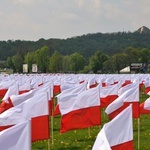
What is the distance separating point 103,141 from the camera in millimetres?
5648

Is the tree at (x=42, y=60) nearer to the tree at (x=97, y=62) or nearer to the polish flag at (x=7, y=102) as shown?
the tree at (x=97, y=62)

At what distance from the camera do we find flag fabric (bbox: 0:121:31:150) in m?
5.61

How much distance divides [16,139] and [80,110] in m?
7.20

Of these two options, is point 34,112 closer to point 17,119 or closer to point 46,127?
point 46,127

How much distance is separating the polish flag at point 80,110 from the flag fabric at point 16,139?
639cm

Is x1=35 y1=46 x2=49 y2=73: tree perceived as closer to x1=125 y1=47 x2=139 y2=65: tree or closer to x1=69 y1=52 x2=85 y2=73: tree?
x1=69 y1=52 x2=85 y2=73: tree

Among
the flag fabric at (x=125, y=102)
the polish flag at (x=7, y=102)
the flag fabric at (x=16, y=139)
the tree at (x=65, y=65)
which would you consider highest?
the flag fabric at (x=16, y=139)

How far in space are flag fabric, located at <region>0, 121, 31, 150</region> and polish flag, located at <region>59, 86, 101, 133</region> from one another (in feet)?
21.0

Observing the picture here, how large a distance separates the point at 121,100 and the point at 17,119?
4.26 meters

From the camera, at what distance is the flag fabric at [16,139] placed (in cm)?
561

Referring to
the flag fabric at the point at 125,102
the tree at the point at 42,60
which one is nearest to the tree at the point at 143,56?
the tree at the point at 42,60

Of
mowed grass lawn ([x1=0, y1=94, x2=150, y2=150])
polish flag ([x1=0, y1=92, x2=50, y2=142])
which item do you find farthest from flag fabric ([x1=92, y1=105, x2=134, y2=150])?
mowed grass lawn ([x1=0, y1=94, x2=150, y2=150])

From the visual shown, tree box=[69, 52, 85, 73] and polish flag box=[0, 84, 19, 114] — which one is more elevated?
polish flag box=[0, 84, 19, 114]


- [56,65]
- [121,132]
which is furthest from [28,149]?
[56,65]
